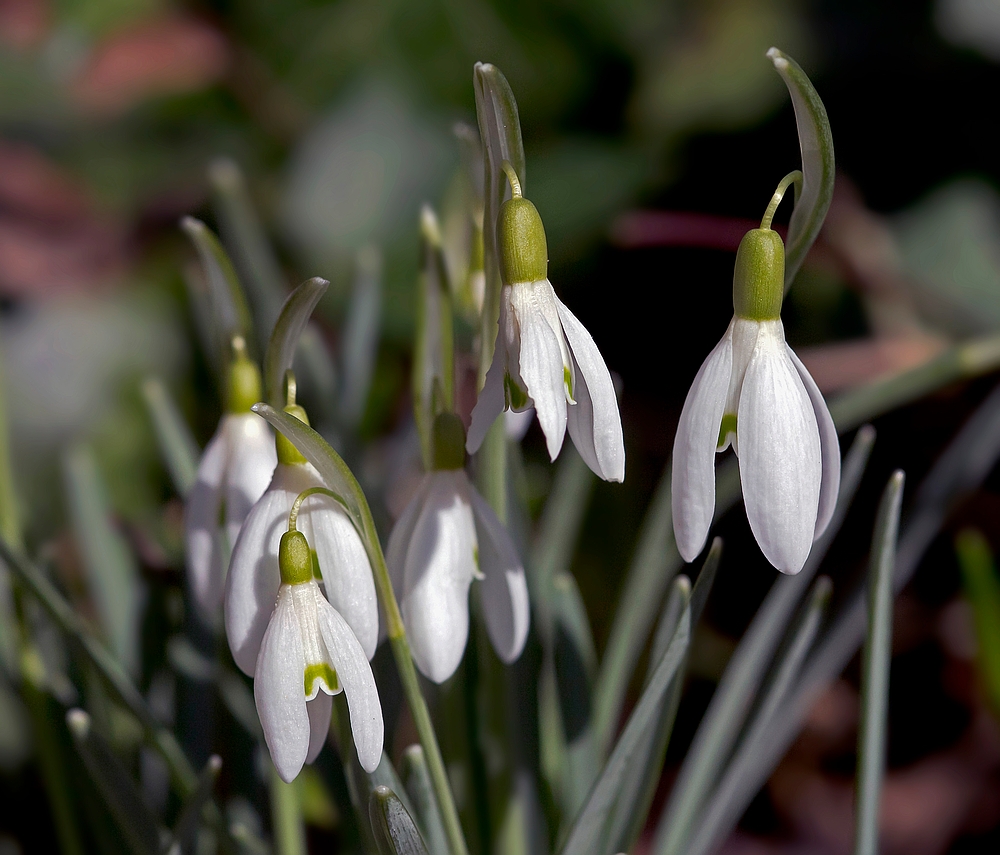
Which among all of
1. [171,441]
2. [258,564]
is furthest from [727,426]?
[171,441]

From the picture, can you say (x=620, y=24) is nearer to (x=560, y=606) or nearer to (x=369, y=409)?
(x=369, y=409)

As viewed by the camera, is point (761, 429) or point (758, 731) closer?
point (761, 429)

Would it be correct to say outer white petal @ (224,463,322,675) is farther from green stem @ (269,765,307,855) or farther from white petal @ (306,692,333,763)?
green stem @ (269,765,307,855)

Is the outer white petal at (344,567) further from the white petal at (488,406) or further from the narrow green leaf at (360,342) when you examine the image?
the narrow green leaf at (360,342)

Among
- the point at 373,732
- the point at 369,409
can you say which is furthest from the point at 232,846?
the point at 369,409

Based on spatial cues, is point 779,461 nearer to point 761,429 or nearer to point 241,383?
point 761,429

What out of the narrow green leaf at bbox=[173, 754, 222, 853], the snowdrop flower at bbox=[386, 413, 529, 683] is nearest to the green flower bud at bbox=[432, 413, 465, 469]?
the snowdrop flower at bbox=[386, 413, 529, 683]

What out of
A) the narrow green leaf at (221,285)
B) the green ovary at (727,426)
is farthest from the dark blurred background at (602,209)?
the green ovary at (727,426)

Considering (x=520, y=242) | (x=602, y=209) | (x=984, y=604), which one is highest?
(x=520, y=242)
